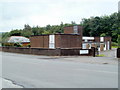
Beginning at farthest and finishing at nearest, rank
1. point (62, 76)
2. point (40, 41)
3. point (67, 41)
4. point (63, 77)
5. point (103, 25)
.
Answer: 1. point (103, 25)
2. point (40, 41)
3. point (67, 41)
4. point (62, 76)
5. point (63, 77)

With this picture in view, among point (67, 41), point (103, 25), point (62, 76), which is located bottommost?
point (62, 76)

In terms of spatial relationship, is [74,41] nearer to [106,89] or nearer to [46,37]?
[46,37]

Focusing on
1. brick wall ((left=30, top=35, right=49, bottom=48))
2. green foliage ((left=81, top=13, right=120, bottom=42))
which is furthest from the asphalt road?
green foliage ((left=81, top=13, right=120, bottom=42))

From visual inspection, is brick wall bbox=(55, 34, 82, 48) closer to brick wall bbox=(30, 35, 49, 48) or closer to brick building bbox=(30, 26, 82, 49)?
brick building bbox=(30, 26, 82, 49)

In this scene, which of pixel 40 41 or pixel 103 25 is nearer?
pixel 40 41

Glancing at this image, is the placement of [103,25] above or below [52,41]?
above

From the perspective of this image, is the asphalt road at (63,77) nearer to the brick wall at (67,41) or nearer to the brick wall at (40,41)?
the brick wall at (67,41)

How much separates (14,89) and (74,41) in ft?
84.5

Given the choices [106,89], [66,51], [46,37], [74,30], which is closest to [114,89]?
[106,89]

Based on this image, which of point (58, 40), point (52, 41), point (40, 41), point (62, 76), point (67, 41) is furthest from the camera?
point (40, 41)

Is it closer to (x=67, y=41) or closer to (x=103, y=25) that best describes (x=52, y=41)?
(x=67, y=41)

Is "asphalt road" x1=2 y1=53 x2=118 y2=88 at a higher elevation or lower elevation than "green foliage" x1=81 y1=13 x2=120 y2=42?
lower

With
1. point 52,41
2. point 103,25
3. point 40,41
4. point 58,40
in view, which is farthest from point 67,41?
point 103,25

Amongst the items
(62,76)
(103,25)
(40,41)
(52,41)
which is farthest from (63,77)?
(103,25)
